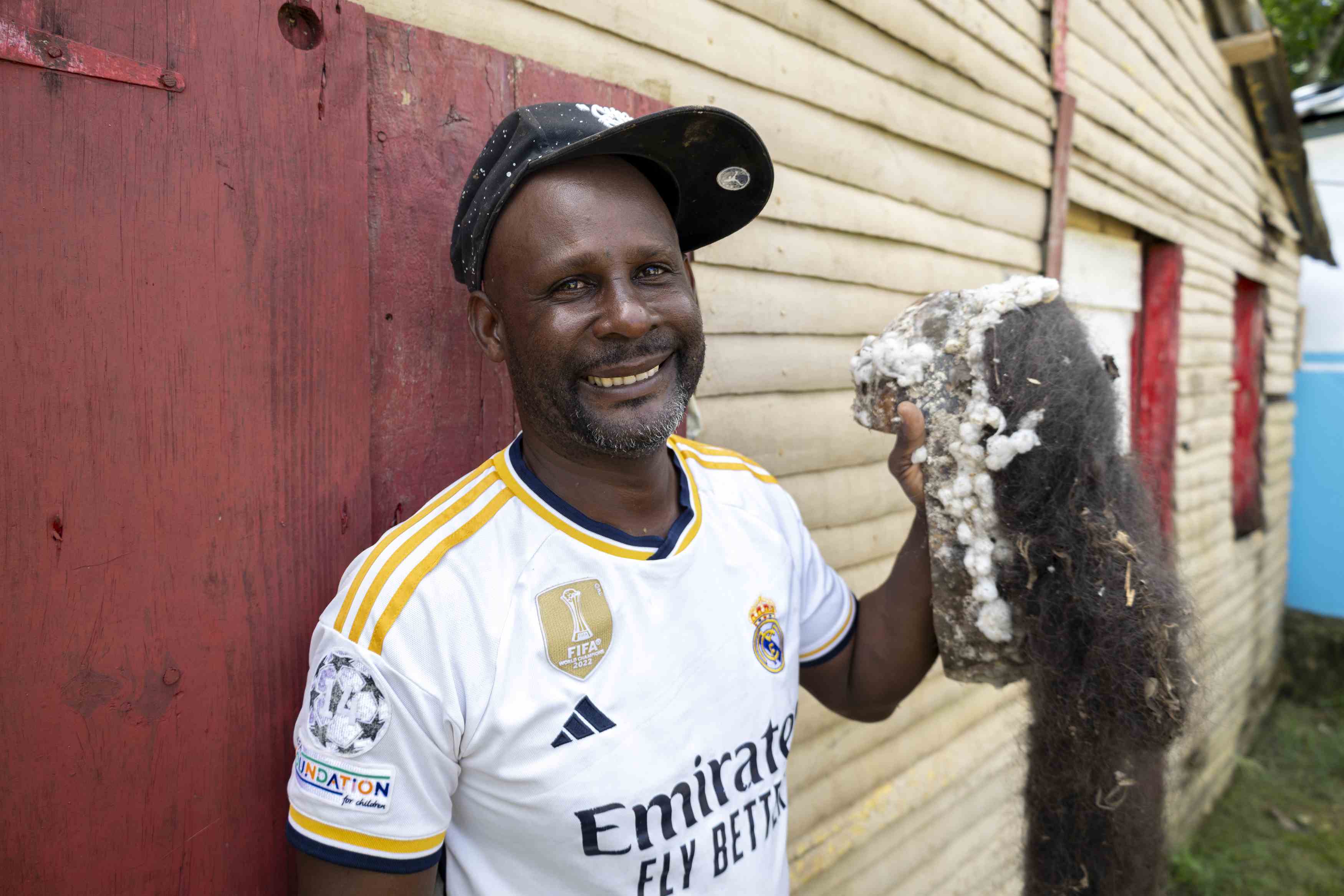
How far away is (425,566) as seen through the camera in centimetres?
117

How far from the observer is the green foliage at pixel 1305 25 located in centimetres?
1661

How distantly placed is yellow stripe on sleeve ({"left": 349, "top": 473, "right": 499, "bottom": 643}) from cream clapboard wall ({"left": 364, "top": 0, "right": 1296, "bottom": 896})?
33.3 inches

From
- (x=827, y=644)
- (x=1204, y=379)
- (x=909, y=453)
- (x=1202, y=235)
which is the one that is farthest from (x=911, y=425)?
(x=1202, y=235)

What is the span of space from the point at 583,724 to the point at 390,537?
0.40 meters

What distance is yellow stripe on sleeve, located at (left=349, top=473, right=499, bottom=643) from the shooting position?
3.66 feet

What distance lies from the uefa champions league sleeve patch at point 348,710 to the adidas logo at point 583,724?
0.81ft

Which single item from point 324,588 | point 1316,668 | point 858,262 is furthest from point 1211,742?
point 324,588

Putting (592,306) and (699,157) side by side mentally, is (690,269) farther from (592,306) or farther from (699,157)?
(592,306)

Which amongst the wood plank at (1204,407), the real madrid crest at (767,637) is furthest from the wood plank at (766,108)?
the wood plank at (1204,407)

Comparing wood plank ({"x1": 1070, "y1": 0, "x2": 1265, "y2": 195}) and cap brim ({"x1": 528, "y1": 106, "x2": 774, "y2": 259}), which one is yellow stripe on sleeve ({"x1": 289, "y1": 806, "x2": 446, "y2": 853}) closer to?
cap brim ({"x1": 528, "y1": 106, "x2": 774, "y2": 259})

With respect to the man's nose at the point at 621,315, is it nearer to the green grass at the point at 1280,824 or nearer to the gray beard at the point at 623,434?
the gray beard at the point at 623,434

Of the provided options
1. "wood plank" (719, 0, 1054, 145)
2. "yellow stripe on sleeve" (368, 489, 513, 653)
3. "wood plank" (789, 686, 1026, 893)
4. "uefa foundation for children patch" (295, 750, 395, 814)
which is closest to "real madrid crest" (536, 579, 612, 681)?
"yellow stripe on sleeve" (368, 489, 513, 653)

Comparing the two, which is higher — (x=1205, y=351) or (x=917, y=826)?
(x=1205, y=351)

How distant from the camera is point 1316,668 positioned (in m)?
7.93
